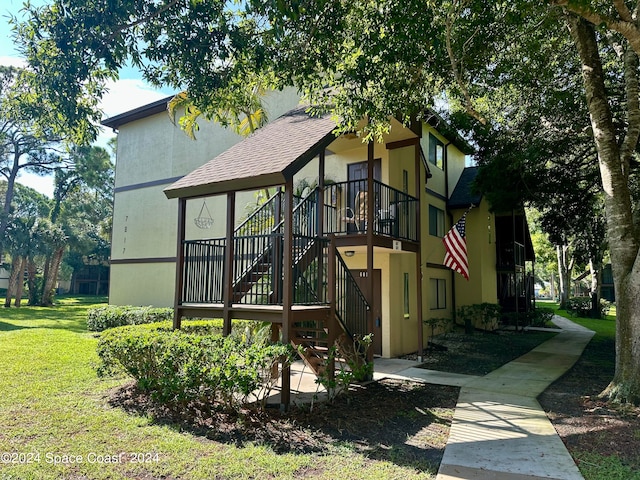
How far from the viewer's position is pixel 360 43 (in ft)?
25.4

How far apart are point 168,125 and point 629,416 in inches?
721

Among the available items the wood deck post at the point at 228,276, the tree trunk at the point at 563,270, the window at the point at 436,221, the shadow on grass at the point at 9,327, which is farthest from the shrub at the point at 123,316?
the tree trunk at the point at 563,270

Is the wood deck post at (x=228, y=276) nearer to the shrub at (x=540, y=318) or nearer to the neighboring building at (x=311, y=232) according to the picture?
the neighboring building at (x=311, y=232)

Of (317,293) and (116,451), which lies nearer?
(116,451)

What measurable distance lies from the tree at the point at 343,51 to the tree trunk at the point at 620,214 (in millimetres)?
19

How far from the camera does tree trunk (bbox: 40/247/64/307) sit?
29062 millimetres

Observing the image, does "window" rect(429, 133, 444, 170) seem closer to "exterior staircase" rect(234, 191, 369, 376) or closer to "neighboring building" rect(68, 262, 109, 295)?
"exterior staircase" rect(234, 191, 369, 376)

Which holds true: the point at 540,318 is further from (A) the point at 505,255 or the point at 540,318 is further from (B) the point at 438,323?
(B) the point at 438,323

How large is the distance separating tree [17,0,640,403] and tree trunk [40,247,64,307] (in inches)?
980

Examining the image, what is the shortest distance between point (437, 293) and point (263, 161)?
11.0 meters

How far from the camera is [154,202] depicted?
1897 centimetres

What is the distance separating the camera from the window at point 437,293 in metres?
16.4

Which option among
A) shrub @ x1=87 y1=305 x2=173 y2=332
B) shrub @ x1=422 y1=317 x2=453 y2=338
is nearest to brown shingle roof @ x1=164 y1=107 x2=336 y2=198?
shrub @ x1=87 y1=305 x2=173 y2=332

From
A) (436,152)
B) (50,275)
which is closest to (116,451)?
(436,152)
